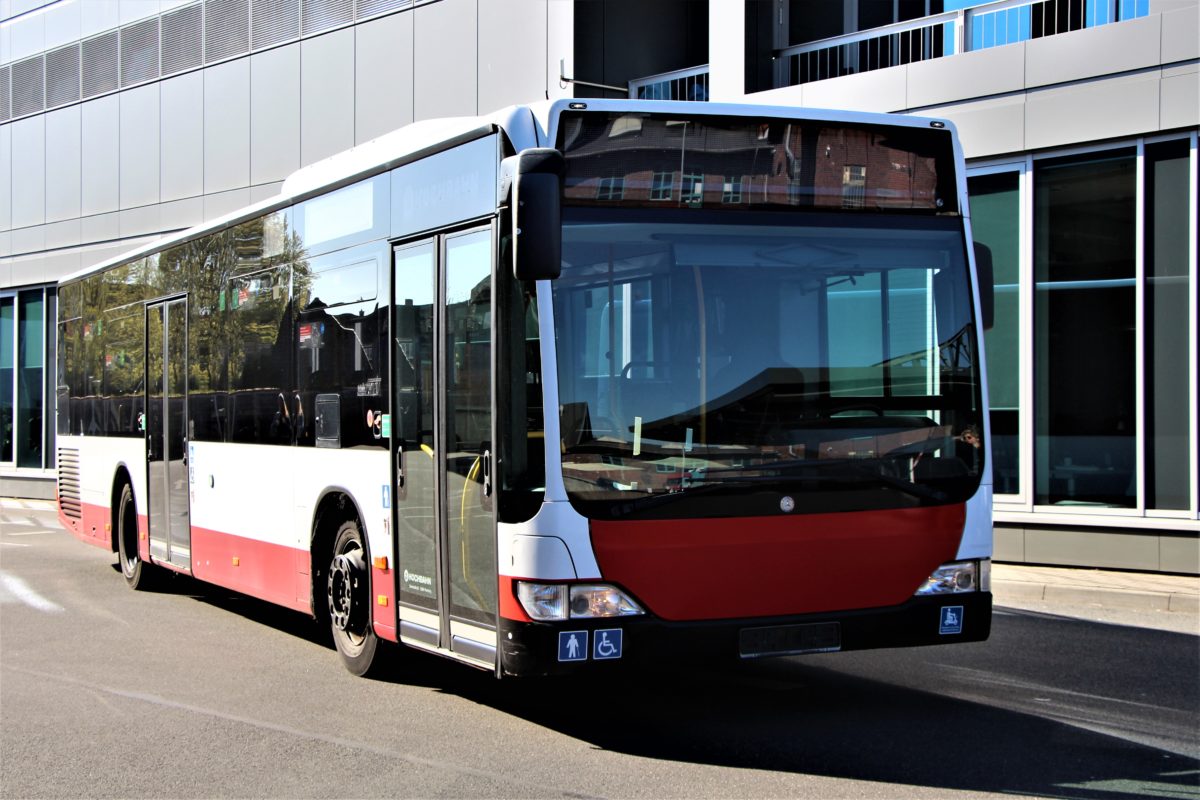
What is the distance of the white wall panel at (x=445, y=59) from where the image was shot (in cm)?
2006

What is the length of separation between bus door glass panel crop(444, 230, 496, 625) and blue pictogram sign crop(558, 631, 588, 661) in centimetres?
48

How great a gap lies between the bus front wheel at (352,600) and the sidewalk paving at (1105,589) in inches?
236

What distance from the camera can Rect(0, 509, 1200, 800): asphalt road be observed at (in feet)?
19.4

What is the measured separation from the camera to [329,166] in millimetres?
9000

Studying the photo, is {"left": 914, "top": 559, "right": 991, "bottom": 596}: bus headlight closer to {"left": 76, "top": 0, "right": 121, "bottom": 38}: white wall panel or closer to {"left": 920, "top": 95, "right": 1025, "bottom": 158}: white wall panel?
{"left": 920, "top": 95, "right": 1025, "bottom": 158}: white wall panel

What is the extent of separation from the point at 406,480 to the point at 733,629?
2.17 meters

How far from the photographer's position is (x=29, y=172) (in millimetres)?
30781

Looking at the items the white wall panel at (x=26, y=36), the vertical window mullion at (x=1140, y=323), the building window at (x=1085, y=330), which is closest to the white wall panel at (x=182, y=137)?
the white wall panel at (x=26, y=36)

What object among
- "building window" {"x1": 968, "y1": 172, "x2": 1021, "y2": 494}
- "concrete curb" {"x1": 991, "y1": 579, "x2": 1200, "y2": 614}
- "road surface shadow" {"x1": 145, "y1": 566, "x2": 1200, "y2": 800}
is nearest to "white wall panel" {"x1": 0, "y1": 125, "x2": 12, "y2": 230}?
"building window" {"x1": 968, "y1": 172, "x2": 1021, "y2": 494}

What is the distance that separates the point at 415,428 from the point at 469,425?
807 mm

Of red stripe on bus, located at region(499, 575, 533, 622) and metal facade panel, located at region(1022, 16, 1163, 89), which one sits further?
metal facade panel, located at region(1022, 16, 1163, 89)

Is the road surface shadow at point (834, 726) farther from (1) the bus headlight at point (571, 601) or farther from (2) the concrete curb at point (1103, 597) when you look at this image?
(2) the concrete curb at point (1103, 597)

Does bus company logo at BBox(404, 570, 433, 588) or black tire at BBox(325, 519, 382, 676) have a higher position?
bus company logo at BBox(404, 570, 433, 588)

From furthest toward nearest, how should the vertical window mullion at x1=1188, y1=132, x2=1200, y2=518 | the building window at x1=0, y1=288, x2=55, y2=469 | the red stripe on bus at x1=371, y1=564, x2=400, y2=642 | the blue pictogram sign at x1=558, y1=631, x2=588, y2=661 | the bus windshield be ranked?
the building window at x1=0, y1=288, x2=55, y2=469
the vertical window mullion at x1=1188, y1=132, x2=1200, y2=518
the red stripe on bus at x1=371, y1=564, x2=400, y2=642
the bus windshield
the blue pictogram sign at x1=558, y1=631, x2=588, y2=661
